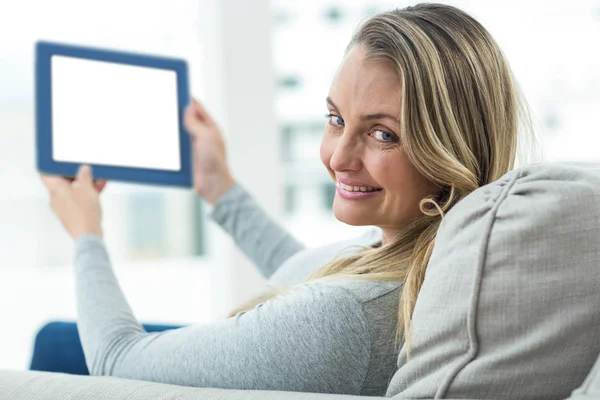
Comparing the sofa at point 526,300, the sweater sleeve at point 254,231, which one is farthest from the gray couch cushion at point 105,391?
the sweater sleeve at point 254,231

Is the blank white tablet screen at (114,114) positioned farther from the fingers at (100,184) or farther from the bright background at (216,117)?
the bright background at (216,117)

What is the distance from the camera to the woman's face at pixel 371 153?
956mm

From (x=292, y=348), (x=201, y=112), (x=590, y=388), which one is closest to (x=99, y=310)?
(x=292, y=348)

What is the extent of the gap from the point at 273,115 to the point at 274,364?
176cm

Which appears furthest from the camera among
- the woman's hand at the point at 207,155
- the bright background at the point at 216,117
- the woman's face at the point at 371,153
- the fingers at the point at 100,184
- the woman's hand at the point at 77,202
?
the bright background at the point at 216,117

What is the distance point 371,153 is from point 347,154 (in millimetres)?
35

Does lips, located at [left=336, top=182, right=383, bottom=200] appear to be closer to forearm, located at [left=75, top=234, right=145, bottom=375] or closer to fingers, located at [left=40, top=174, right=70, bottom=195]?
forearm, located at [left=75, top=234, right=145, bottom=375]

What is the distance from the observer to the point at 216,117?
249 cm

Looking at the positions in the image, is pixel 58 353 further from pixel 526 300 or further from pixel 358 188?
pixel 526 300

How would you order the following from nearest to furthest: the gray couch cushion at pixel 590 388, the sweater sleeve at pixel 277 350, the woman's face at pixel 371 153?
the gray couch cushion at pixel 590 388 < the sweater sleeve at pixel 277 350 < the woman's face at pixel 371 153

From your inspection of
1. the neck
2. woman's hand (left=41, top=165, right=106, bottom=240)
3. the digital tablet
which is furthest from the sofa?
the digital tablet

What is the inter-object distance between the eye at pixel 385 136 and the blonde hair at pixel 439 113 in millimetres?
19

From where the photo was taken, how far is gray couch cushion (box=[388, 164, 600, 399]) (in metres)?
0.70

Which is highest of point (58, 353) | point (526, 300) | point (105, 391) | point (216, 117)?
point (216, 117)
